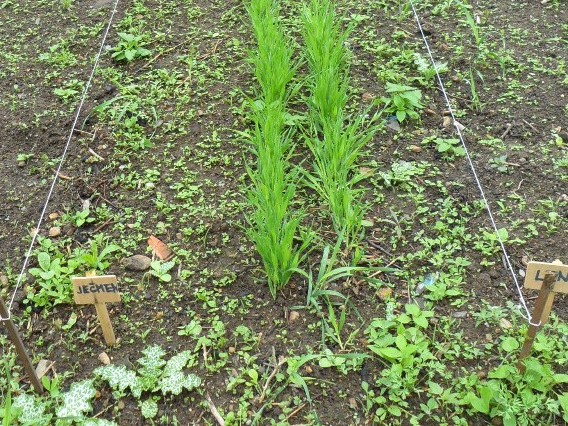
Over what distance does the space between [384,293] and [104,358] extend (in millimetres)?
923

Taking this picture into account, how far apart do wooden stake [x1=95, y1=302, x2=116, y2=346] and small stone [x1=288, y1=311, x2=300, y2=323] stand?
56cm

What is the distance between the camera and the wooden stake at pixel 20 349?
161 centimetres

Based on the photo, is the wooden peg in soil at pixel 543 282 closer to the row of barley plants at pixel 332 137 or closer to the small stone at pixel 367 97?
the row of barley plants at pixel 332 137

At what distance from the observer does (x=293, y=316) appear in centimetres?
193

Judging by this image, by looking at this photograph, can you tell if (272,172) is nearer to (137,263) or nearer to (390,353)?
(137,263)

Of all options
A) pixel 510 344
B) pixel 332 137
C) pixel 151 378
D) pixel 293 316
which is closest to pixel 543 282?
pixel 510 344

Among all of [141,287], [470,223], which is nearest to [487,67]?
[470,223]

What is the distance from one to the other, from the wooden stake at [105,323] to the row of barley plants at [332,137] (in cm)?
81

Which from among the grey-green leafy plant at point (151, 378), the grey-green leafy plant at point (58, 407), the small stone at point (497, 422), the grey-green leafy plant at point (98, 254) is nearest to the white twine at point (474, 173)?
the small stone at point (497, 422)

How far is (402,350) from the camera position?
1.77m

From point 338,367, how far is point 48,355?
0.90 meters

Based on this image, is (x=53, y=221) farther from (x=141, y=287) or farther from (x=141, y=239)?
(x=141, y=287)

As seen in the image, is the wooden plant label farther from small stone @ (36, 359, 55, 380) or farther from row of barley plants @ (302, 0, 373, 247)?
row of barley plants @ (302, 0, 373, 247)

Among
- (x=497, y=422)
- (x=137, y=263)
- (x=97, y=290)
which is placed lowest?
(x=497, y=422)
